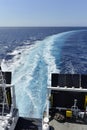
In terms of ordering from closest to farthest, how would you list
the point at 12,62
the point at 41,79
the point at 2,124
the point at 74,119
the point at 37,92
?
the point at 2,124, the point at 74,119, the point at 37,92, the point at 41,79, the point at 12,62

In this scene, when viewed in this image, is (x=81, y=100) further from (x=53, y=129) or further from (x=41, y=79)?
(x=41, y=79)

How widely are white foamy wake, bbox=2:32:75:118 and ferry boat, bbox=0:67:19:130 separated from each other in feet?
10.9

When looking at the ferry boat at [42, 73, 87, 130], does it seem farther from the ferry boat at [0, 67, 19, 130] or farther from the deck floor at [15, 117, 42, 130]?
the ferry boat at [0, 67, 19, 130]

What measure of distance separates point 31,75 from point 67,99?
24.9ft

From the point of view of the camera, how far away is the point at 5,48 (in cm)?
2703

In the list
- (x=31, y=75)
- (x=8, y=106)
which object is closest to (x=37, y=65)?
(x=31, y=75)

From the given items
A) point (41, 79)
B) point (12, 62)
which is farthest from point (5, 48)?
point (41, 79)

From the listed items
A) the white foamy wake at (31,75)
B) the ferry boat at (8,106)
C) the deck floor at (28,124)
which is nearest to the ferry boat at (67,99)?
the deck floor at (28,124)

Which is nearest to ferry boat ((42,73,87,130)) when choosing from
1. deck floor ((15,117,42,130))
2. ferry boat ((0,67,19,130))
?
deck floor ((15,117,42,130))

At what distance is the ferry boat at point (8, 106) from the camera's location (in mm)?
9644

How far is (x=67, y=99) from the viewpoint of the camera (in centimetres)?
1109

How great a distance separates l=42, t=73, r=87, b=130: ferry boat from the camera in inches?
403

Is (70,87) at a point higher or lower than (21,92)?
higher

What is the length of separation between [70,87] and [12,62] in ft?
37.7
